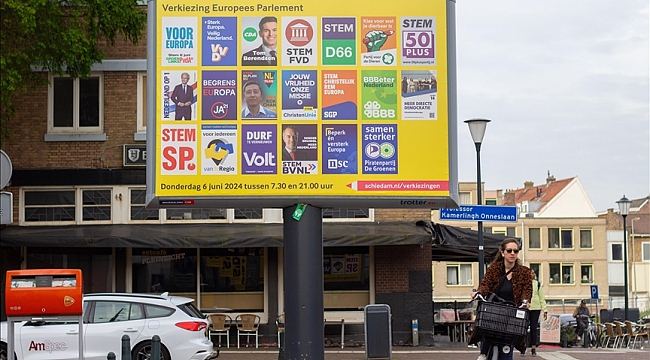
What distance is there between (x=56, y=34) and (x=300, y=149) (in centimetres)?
906

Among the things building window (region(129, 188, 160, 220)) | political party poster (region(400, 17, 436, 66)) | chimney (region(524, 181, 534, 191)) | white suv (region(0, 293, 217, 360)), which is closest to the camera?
political party poster (region(400, 17, 436, 66))

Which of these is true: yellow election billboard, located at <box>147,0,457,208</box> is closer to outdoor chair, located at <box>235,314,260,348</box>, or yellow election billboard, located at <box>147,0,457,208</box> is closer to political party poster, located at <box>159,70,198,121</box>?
political party poster, located at <box>159,70,198,121</box>

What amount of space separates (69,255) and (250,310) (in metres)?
4.63

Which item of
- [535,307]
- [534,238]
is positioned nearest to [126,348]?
[535,307]

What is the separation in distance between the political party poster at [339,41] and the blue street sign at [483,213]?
17.8ft

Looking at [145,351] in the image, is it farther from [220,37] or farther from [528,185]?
[528,185]

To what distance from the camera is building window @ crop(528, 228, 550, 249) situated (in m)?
83.8

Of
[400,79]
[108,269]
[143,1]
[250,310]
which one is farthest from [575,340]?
[400,79]

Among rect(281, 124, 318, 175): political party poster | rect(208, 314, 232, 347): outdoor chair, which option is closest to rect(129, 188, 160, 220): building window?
rect(208, 314, 232, 347): outdoor chair

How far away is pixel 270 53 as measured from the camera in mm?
13148

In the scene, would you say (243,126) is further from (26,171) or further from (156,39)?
(26,171)

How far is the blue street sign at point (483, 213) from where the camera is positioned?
18.0 meters

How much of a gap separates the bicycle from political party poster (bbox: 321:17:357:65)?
4685mm

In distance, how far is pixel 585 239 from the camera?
3319 inches
